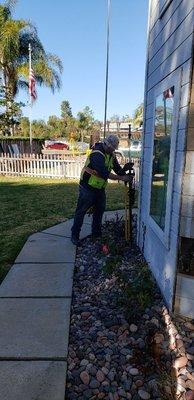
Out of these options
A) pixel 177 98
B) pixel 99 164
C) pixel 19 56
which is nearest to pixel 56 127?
pixel 19 56

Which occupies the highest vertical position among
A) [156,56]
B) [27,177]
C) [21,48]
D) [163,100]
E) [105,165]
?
[21,48]

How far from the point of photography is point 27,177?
1593 cm

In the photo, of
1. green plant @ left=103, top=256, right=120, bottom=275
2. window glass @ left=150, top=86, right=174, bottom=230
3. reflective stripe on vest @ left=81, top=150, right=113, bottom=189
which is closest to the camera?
window glass @ left=150, top=86, right=174, bottom=230

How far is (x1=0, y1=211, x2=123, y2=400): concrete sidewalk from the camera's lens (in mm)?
2467

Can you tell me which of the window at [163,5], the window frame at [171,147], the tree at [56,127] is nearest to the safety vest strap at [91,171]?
the window frame at [171,147]

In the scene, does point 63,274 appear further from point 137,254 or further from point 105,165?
point 105,165

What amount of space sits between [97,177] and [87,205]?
0.50m

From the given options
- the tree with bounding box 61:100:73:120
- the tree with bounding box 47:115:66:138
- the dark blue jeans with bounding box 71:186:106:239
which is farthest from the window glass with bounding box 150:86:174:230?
the tree with bounding box 61:100:73:120

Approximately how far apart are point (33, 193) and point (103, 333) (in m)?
8.29

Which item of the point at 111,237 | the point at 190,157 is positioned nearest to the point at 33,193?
the point at 111,237

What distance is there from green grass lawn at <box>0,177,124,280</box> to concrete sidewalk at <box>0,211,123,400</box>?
371mm

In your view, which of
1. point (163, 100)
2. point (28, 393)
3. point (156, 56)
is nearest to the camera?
point (28, 393)

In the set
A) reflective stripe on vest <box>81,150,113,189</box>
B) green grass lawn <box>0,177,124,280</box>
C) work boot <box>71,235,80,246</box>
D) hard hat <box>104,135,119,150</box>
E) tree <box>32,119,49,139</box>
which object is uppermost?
tree <box>32,119,49,139</box>

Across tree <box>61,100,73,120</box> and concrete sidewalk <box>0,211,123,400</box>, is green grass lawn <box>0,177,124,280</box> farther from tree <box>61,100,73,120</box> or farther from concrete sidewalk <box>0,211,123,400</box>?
tree <box>61,100,73,120</box>
